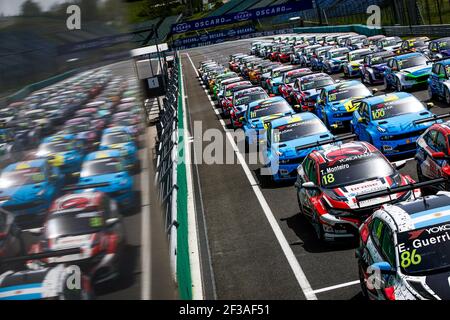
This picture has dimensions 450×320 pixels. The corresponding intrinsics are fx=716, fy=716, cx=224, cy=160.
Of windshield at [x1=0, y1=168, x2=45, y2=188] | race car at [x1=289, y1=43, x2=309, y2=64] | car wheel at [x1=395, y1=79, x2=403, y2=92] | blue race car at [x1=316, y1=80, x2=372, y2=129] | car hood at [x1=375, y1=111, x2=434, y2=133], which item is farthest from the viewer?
race car at [x1=289, y1=43, x2=309, y2=64]

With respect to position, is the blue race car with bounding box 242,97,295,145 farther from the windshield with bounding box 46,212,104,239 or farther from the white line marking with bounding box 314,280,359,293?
the windshield with bounding box 46,212,104,239

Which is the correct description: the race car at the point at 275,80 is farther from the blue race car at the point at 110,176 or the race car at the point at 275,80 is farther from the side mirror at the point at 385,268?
the blue race car at the point at 110,176

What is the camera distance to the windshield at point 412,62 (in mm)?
29470

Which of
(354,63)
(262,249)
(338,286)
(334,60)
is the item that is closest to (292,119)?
(262,249)

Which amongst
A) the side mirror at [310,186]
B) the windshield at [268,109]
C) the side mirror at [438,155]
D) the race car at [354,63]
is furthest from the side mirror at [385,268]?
the race car at [354,63]

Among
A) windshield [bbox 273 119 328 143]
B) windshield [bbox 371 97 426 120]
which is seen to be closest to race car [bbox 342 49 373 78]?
windshield [bbox 371 97 426 120]

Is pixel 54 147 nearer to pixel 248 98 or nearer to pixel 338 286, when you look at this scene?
pixel 338 286

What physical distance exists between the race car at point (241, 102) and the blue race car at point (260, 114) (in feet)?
13.6

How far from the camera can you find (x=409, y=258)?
774cm

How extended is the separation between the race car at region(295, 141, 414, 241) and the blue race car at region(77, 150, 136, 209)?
9277mm

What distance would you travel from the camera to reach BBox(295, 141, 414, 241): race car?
455 inches

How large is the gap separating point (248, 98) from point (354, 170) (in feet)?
59.4
